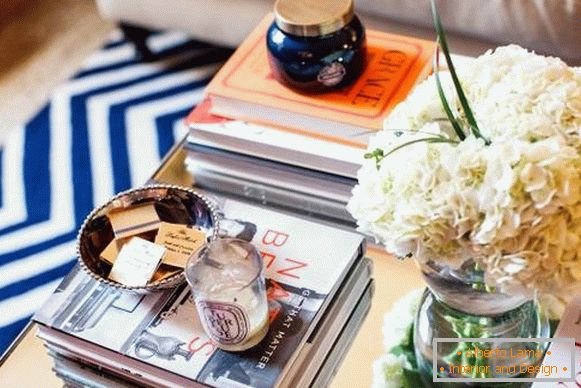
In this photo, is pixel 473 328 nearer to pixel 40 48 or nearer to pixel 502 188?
pixel 502 188

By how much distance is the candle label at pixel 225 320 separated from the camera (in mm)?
747

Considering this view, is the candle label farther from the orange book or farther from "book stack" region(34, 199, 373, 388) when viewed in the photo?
the orange book

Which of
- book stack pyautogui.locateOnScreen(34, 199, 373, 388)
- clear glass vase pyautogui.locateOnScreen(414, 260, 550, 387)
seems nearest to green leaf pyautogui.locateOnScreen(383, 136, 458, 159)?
clear glass vase pyautogui.locateOnScreen(414, 260, 550, 387)

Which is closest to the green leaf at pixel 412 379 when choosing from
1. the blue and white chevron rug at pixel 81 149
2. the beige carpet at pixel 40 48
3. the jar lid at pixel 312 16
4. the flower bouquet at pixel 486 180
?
the flower bouquet at pixel 486 180

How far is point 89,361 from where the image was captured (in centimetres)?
82

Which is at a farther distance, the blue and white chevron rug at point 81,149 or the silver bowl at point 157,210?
the blue and white chevron rug at point 81,149

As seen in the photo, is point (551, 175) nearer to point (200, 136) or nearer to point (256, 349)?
point (256, 349)

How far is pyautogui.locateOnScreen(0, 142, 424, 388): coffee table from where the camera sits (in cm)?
84

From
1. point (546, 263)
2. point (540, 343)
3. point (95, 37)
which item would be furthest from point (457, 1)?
point (95, 37)

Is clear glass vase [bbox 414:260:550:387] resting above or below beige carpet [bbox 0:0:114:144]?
below

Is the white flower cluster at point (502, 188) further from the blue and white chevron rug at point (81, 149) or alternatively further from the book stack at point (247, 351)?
the blue and white chevron rug at point (81, 149)

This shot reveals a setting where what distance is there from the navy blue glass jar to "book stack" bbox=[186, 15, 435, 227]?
21mm

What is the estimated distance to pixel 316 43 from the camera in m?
0.97

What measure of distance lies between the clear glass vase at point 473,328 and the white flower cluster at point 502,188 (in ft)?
0.30
